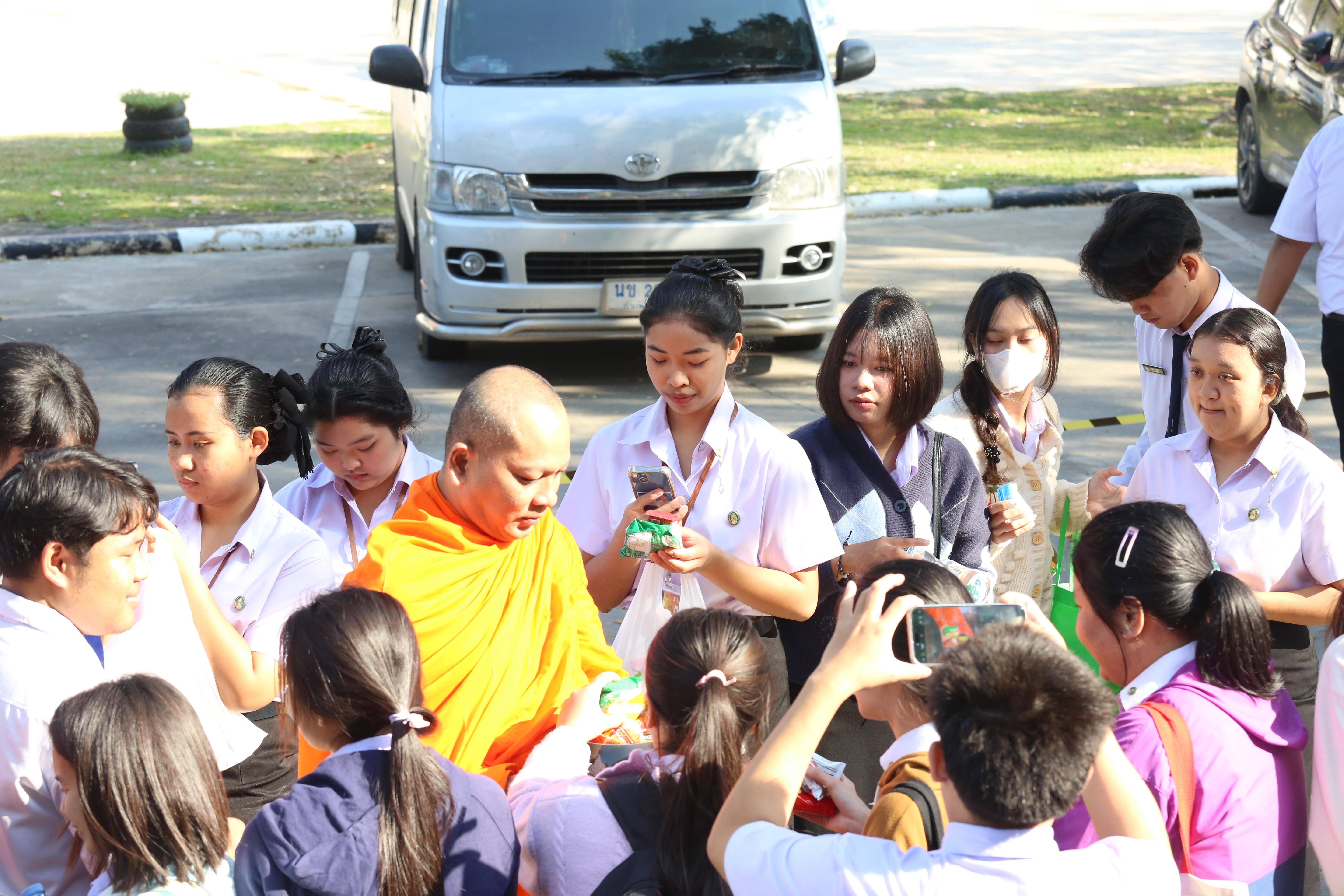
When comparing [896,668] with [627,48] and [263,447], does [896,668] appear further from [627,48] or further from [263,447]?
[627,48]

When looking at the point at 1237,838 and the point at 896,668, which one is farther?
the point at 1237,838

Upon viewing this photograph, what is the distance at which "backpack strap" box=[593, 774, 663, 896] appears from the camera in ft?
6.90

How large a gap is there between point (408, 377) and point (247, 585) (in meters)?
4.64

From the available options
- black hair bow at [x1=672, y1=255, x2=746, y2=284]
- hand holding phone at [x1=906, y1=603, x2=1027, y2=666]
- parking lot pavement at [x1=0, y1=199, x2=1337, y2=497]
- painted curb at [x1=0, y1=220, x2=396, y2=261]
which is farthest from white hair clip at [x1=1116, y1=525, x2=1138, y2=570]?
painted curb at [x1=0, y1=220, x2=396, y2=261]

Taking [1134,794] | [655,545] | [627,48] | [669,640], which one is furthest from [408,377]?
[1134,794]

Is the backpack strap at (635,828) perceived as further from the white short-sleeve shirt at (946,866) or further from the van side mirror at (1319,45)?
the van side mirror at (1319,45)

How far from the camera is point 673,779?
2.14 metres

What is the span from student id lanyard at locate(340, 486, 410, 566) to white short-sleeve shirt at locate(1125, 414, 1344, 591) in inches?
79.2

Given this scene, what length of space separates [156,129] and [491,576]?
1308cm

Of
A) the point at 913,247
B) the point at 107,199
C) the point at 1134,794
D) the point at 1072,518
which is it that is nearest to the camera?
the point at 1134,794

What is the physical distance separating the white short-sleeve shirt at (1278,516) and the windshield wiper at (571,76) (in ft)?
15.6

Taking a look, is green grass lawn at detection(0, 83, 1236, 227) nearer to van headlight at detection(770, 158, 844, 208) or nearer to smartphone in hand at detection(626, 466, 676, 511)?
van headlight at detection(770, 158, 844, 208)

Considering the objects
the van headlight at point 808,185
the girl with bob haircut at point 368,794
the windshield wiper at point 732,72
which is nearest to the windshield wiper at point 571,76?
the windshield wiper at point 732,72

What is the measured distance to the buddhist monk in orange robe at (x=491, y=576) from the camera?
2.60 metres
